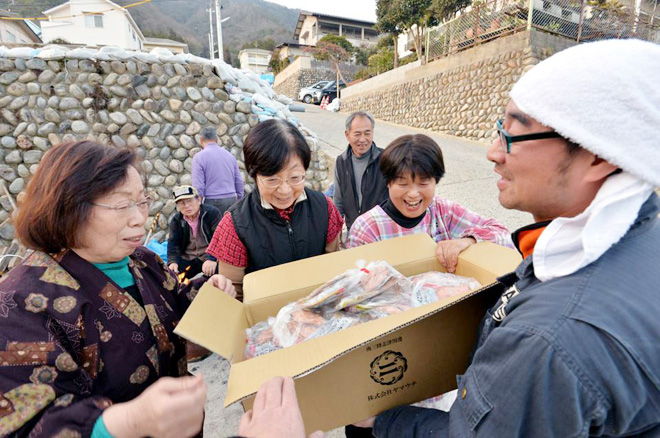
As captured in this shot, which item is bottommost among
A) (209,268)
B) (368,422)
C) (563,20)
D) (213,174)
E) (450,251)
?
(213,174)

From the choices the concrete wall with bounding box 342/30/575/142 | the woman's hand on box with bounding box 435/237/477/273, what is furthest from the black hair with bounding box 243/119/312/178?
the concrete wall with bounding box 342/30/575/142

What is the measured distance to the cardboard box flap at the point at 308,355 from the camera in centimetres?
88

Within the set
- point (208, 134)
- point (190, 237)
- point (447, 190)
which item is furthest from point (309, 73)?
point (190, 237)

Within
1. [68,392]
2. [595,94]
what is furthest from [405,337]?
[68,392]

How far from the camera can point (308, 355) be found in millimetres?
958

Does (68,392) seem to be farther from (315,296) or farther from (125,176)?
(315,296)

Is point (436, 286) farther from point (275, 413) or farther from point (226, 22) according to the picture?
point (226, 22)

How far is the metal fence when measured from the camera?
9.10 meters

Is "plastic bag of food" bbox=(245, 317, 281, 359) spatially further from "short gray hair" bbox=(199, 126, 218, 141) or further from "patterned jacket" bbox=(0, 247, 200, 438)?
"short gray hair" bbox=(199, 126, 218, 141)

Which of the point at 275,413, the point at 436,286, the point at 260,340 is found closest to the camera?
the point at 275,413

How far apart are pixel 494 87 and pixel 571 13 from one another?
106 inches

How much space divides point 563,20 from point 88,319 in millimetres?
12464

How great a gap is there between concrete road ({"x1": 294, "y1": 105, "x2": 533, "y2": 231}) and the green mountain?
151 ft

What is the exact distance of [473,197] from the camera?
5.94 m
